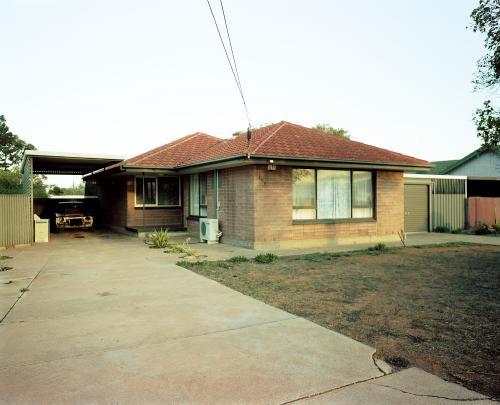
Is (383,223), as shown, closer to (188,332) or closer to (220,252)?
(220,252)

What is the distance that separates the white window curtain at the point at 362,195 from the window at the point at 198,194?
581cm

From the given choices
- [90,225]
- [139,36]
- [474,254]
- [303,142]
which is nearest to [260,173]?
[303,142]

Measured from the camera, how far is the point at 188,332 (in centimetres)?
511

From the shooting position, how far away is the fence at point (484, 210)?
875 inches

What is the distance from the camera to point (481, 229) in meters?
20.1

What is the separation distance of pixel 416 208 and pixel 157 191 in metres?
12.6

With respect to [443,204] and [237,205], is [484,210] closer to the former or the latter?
[443,204]

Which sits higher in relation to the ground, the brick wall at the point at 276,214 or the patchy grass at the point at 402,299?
the brick wall at the point at 276,214

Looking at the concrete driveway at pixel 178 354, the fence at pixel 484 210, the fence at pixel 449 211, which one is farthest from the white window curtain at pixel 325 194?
the fence at pixel 484 210

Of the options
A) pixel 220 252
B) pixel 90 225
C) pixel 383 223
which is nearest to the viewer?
pixel 220 252

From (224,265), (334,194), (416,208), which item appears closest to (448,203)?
(416,208)

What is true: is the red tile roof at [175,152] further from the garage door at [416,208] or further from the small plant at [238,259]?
the garage door at [416,208]

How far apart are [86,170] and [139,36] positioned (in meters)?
13.4

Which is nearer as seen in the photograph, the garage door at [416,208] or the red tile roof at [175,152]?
the red tile roof at [175,152]
